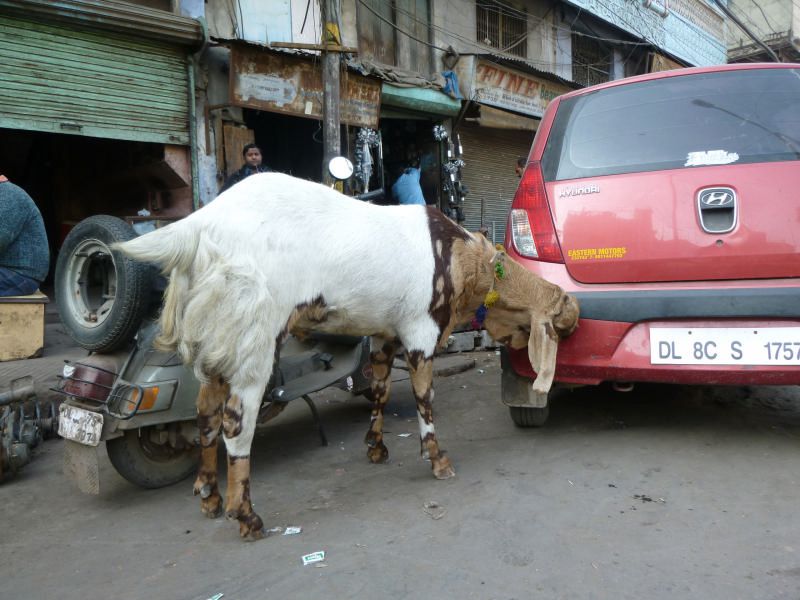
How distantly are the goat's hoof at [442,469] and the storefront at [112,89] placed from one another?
578 cm

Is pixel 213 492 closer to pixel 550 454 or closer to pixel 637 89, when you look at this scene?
pixel 550 454

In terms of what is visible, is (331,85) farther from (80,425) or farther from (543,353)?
(80,425)

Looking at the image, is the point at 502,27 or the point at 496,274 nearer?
the point at 496,274

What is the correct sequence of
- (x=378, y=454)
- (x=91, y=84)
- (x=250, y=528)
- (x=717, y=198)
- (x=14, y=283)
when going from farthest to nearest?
(x=91, y=84) < (x=14, y=283) < (x=378, y=454) < (x=717, y=198) < (x=250, y=528)

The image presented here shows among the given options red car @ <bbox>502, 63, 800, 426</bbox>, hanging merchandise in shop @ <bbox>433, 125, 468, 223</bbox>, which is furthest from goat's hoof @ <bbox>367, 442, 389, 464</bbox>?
hanging merchandise in shop @ <bbox>433, 125, 468, 223</bbox>

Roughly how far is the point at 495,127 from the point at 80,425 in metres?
10.3

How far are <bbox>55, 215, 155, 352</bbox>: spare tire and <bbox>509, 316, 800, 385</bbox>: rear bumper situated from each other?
202 centimetres

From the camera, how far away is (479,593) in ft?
6.50

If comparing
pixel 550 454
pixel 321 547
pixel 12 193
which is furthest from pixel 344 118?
pixel 321 547

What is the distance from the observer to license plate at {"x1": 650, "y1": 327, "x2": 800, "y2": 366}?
108 inches

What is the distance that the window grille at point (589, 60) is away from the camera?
15.0 m

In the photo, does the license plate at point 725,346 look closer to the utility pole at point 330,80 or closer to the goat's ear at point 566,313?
the goat's ear at point 566,313

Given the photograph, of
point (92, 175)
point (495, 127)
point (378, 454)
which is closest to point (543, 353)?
point (378, 454)

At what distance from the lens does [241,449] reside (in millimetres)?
2529
